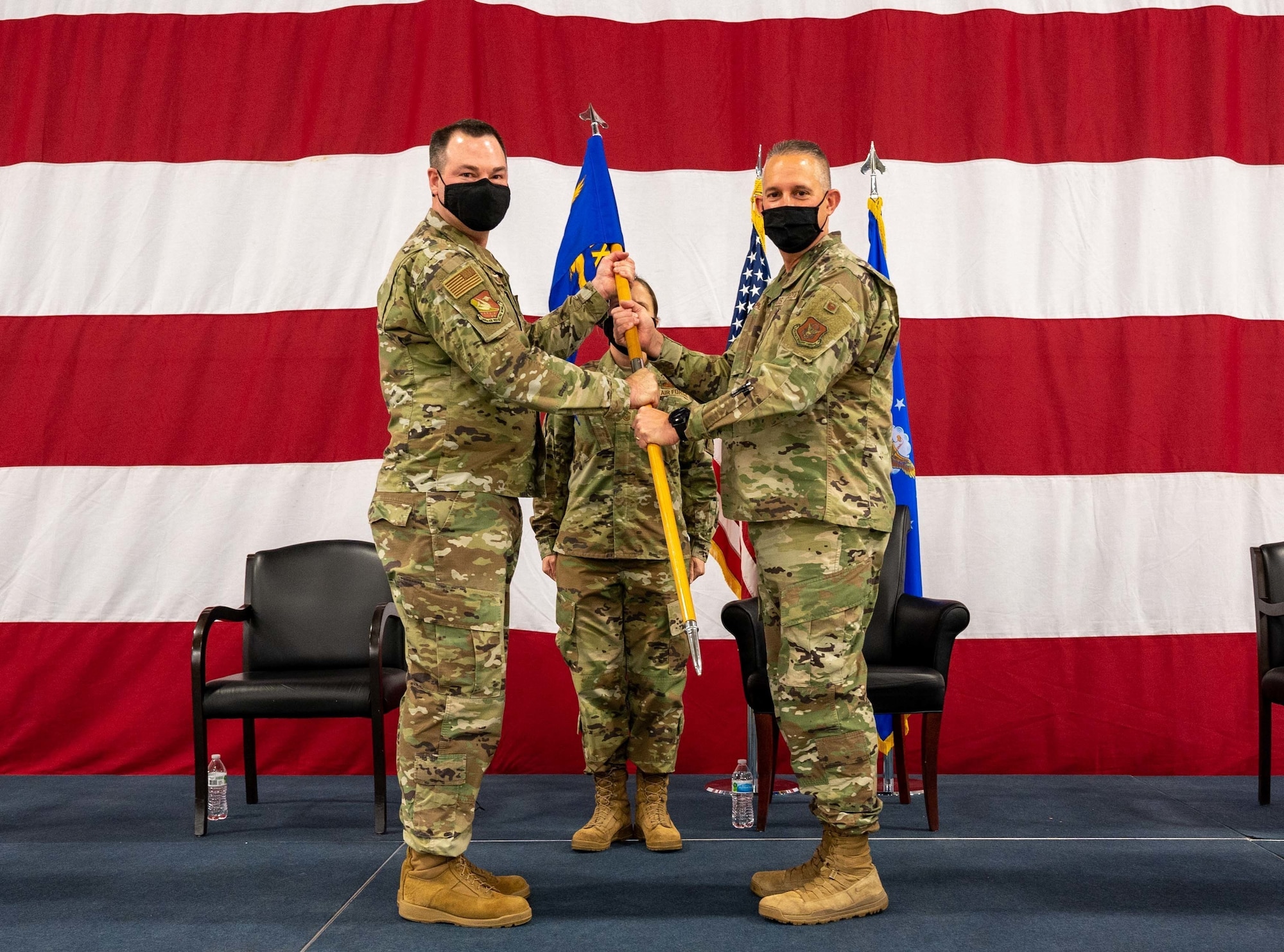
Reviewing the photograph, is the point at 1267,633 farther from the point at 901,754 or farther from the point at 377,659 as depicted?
the point at 377,659

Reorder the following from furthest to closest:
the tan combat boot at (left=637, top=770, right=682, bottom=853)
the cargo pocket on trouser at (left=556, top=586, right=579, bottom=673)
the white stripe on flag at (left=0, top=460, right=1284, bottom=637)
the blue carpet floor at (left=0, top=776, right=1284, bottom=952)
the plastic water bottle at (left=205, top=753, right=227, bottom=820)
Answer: the white stripe on flag at (left=0, top=460, right=1284, bottom=637)
the plastic water bottle at (left=205, top=753, right=227, bottom=820)
the cargo pocket on trouser at (left=556, top=586, right=579, bottom=673)
the tan combat boot at (left=637, top=770, right=682, bottom=853)
the blue carpet floor at (left=0, top=776, right=1284, bottom=952)

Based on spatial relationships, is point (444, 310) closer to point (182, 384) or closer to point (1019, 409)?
point (182, 384)

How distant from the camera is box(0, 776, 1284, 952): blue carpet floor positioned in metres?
2.25

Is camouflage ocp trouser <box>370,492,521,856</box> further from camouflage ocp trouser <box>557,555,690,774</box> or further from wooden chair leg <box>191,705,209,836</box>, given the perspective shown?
wooden chair leg <box>191,705,209,836</box>

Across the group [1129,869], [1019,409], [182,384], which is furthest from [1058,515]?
[182,384]

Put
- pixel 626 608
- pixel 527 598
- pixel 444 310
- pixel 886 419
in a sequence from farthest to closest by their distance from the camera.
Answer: pixel 527 598 < pixel 626 608 < pixel 886 419 < pixel 444 310

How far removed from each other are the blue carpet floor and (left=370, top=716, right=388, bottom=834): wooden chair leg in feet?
0.18

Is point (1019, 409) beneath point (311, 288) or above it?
beneath

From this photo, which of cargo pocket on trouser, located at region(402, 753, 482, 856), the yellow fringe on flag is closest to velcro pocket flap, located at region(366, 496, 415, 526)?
cargo pocket on trouser, located at region(402, 753, 482, 856)

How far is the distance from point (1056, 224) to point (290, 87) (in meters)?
2.93

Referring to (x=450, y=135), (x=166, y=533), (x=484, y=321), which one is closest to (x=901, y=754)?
(x=484, y=321)

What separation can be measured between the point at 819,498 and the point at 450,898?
1.17 meters

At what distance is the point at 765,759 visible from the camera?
3.20 m

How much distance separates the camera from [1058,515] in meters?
3.92
